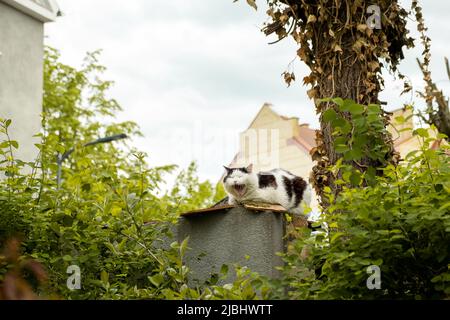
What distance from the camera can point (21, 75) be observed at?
15.9 m

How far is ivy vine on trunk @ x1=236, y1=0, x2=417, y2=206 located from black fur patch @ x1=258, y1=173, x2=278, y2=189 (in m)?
0.54

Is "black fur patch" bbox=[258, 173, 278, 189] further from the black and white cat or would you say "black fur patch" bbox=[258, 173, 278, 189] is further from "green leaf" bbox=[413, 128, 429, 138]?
"green leaf" bbox=[413, 128, 429, 138]

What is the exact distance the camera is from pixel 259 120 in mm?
35594

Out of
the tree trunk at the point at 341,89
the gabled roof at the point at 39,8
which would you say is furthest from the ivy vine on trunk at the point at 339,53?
the gabled roof at the point at 39,8

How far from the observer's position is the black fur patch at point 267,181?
6.62 metres

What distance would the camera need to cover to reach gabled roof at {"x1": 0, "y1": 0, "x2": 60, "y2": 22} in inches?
621

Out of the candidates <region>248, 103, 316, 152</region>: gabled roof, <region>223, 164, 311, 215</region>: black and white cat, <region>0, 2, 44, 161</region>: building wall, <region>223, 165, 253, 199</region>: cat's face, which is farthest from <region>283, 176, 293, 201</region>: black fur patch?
<region>248, 103, 316, 152</region>: gabled roof

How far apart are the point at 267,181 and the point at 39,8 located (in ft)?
37.4

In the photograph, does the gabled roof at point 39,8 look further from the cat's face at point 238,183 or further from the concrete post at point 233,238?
the concrete post at point 233,238

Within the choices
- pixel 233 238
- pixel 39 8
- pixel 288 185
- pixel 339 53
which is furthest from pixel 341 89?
pixel 39 8

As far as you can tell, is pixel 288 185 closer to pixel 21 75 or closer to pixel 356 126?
pixel 356 126

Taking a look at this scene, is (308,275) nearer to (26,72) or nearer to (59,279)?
(59,279)

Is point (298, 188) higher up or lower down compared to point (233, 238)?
higher up
